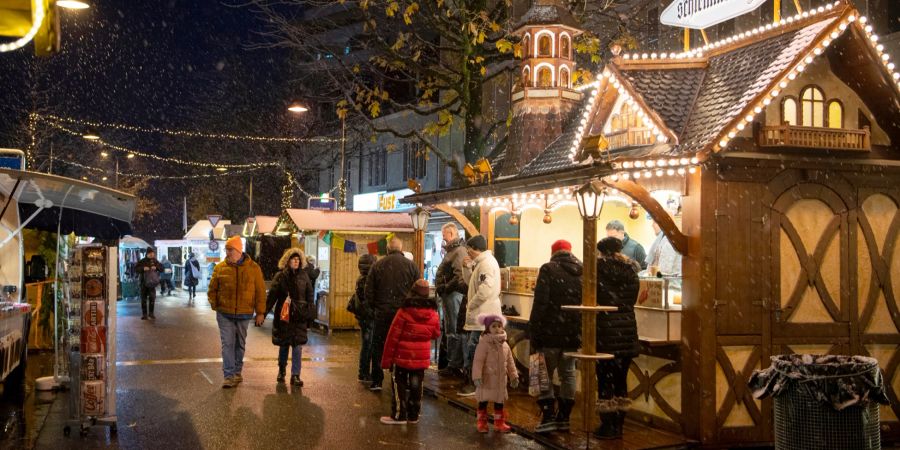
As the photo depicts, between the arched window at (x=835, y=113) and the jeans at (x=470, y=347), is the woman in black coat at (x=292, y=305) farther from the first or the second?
the arched window at (x=835, y=113)

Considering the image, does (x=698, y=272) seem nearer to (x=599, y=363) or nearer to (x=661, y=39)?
(x=599, y=363)

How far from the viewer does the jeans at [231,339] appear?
1263 centimetres

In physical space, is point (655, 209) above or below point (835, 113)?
below

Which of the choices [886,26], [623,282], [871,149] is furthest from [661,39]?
[623,282]

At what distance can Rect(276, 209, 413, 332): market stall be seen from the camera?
2208 centimetres

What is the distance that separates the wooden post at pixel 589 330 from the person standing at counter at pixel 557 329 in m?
0.50

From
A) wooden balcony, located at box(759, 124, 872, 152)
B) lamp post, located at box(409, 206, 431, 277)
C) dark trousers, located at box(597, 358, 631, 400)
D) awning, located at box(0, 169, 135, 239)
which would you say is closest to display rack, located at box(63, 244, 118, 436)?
awning, located at box(0, 169, 135, 239)

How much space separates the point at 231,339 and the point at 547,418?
490cm

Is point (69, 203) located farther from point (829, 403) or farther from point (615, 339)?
point (829, 403)

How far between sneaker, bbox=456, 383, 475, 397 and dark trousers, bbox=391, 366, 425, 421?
6.18 feet

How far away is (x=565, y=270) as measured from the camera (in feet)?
32.6

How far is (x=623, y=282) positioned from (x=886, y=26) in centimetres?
872

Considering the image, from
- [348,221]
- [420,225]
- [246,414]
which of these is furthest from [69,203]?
[348,221]

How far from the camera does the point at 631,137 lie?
12.2 meters
